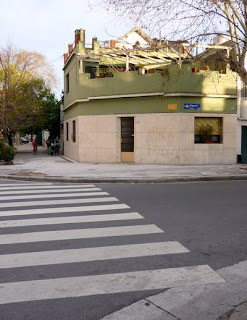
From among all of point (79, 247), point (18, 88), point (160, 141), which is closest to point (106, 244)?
point (79, 247)

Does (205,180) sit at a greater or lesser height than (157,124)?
lesser

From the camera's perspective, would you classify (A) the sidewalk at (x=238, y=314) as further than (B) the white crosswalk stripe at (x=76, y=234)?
No

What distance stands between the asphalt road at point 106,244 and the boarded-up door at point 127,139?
10.1 meters

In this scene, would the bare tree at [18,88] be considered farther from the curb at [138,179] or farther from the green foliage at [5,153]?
the curb at [138,179]

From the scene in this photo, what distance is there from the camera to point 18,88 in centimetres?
3064

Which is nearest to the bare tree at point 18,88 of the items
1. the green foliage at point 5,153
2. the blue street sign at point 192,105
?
the green foliage at point 5,153

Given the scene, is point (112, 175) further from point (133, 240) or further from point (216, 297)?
point (216, 297)

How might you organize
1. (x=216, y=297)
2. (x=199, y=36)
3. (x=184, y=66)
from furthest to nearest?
1. (x=184, y=66)
2. (x=199, y=36)
3. (x=216, y=297)

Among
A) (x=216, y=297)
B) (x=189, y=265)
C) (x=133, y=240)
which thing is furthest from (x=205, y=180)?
(x=216, y=297)

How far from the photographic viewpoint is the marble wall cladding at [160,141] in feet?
63.1

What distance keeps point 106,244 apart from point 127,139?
1507 centimetres

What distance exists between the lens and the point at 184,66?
1889 centimetres

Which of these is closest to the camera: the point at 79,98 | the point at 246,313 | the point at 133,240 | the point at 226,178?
the point at 246,313

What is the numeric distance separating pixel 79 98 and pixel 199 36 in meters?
9.87
